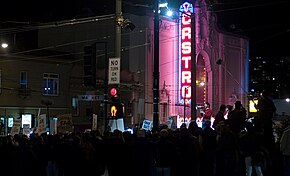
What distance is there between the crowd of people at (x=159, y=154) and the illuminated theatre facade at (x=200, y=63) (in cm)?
2580

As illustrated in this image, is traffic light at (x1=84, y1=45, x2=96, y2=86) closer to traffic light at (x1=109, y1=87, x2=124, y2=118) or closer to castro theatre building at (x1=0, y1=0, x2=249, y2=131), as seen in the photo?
traffic light at (x1=109, y1=87, x2=124, y2=118)

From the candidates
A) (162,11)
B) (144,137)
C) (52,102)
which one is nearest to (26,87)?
(52,102)

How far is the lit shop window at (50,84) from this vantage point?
138ft

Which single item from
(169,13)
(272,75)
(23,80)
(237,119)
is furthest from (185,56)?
(272,75)

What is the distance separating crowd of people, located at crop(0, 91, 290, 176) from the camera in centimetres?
1486

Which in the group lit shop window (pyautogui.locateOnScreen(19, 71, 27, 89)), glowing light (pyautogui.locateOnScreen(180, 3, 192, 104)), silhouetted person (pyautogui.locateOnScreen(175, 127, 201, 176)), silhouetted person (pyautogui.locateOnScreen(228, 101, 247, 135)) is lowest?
silhouetted person (pyautogui.locateOnScreen(175, 127, 201, 176))

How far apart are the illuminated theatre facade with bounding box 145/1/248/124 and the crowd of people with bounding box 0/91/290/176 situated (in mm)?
25802

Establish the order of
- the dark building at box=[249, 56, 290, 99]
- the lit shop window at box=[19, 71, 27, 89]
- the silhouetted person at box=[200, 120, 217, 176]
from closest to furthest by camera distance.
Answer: the silhouetted person at box=[200, 120, 217, 176] → the lit shop window at box=[19, 71, 27, 89] → the dark building at box=[249, 56, 290, 99]

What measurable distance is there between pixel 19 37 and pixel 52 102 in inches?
307

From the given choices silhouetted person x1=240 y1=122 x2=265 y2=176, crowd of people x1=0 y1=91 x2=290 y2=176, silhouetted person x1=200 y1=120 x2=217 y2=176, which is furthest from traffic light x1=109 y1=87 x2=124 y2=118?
silhouetted person x1=240 y1=122 x2=265 y2=176

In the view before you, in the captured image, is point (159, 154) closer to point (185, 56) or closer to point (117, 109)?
point (117, 109)

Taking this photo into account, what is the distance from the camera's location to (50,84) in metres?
42.4

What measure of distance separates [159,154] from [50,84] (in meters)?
28.5

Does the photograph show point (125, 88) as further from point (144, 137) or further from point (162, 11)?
point (144, 137)
